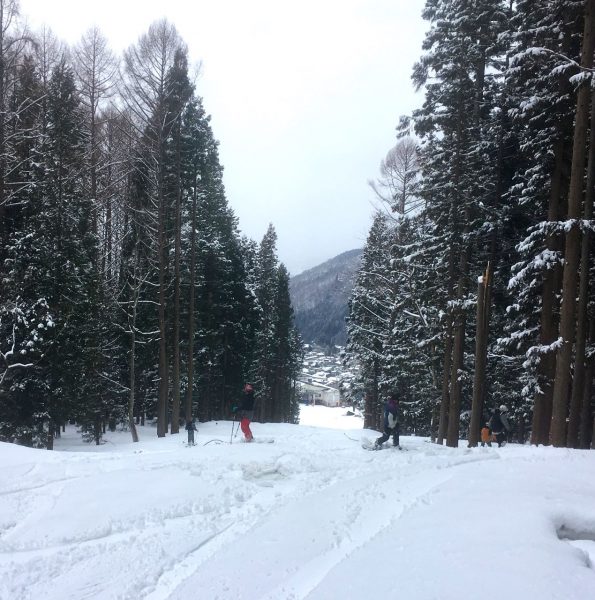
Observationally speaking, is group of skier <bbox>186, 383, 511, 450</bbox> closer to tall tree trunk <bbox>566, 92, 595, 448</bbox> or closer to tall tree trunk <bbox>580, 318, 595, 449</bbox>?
tall tree trunk <bbox>566, 92, 595, 448</bbox>

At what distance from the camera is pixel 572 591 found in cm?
467

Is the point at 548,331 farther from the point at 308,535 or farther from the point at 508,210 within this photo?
the point at 308,535

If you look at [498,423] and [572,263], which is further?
[498,423]

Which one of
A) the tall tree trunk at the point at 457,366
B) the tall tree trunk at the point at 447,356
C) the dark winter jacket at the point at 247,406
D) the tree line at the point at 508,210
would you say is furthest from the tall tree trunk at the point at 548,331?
the dark winter jacket at the point at 247,406

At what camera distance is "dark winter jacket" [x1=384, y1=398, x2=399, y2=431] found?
1543cm

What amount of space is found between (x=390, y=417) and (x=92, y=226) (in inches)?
666

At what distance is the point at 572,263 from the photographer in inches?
503

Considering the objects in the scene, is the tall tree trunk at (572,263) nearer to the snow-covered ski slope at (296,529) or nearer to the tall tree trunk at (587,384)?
the snow-covered ski slope at (296,529)

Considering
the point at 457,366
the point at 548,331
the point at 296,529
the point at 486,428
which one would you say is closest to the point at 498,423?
the point at 486,428

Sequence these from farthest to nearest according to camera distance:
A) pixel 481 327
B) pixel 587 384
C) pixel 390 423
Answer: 1. pixel 587 384
2. pixel 481 327
3. pixel 390 423

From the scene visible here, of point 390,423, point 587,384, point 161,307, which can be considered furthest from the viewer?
point 161,307

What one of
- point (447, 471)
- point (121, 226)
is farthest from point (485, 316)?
point (121, 226)

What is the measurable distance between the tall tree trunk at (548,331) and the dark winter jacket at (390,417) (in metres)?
4.45

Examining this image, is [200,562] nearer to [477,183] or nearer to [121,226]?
[477,183]
